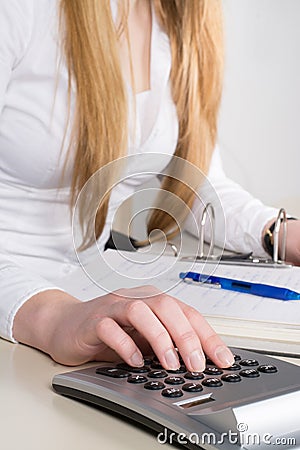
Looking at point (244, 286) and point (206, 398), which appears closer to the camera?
point (206, 398)

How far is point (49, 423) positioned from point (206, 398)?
0.11 metres

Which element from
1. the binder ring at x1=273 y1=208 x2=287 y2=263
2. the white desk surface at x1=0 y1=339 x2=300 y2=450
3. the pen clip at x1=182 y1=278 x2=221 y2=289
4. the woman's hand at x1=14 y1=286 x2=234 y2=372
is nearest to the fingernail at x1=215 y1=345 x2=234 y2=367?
the woman's hand at x1=14 y1=286 x2=234 y2=372

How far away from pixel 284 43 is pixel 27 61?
1.52 m

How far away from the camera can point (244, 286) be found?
85 cm

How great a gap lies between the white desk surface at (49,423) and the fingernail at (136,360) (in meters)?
0.06

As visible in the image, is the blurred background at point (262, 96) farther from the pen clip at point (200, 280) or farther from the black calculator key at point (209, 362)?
Answer: the black calculator key at point (209, 362)

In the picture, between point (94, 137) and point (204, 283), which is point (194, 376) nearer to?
point (204, 283)

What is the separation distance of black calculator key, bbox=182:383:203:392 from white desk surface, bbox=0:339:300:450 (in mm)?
44

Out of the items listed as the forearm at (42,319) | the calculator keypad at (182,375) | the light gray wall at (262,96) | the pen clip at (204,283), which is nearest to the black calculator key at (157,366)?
the calculator keypad at (182,375)

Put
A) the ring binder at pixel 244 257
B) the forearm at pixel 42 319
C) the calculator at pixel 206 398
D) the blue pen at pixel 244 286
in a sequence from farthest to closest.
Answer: the ring binder at pixel 244 257, the blue pen at pixel 244 286, the forearm at pixel 42 319, the calculator at pixel 206 398

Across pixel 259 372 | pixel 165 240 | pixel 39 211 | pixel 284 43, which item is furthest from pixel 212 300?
pixel 284 43

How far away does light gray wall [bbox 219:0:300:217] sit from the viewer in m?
2.29

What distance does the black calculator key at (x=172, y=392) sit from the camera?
550 millimetres

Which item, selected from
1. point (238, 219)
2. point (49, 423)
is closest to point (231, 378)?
point (49, 423)
